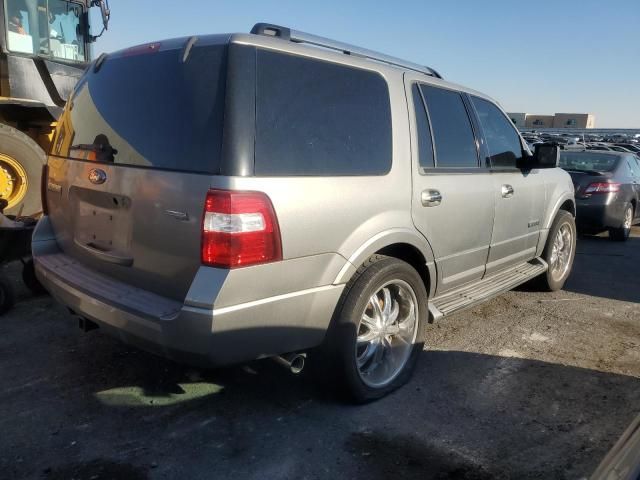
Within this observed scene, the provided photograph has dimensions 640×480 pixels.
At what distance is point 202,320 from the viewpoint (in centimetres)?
247

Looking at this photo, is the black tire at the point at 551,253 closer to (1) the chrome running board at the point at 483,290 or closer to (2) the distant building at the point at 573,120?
(1) the chrome running board at the point at 483,290

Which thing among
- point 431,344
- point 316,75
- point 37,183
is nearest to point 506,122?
point 431,344

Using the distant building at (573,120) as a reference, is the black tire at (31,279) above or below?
below

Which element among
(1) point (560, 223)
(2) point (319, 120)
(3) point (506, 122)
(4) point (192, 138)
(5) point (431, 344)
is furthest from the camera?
(1) point (560, 223)

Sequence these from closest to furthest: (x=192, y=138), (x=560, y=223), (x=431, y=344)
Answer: (x=192, y=138), (x=431, y=344), (x=560, y=223)

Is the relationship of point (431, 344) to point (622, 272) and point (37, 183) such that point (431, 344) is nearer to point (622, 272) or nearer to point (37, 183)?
point (622, 272)

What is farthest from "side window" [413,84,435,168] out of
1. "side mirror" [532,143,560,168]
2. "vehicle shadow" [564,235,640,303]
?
"vehicle shadow" [564,235,640,303]

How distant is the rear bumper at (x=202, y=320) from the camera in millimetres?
2510

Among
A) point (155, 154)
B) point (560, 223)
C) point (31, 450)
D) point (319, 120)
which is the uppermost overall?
point (319, 120)

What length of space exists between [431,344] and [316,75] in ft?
7.59

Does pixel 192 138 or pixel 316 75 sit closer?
pixel 192 138

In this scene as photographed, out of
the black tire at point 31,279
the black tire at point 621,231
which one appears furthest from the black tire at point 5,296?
the black tire at point 621,231

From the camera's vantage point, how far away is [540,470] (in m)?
2.71

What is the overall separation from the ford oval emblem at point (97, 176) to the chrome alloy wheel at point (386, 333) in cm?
162
